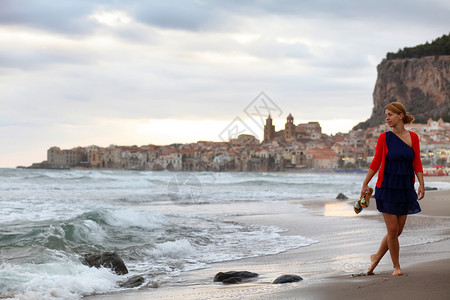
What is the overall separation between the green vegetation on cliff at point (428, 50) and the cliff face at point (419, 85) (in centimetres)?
322

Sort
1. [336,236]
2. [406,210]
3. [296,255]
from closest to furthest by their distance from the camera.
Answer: [406,210]
[296,255]
[336,236]

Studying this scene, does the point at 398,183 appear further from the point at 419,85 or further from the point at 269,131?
the point at 269,131

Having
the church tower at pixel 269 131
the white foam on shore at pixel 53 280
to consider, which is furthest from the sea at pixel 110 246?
the church tower at pixel 269 131

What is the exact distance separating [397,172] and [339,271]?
1.62m

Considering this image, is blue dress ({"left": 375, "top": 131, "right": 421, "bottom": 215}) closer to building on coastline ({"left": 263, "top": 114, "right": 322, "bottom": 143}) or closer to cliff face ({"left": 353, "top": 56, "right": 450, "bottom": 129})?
cliff face ({"left": 353, "top": 56, "right": 450, "bottom": 129})

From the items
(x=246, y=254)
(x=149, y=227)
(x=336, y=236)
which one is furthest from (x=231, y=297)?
(x=149, y=227)

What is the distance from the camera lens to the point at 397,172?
3.78 metres

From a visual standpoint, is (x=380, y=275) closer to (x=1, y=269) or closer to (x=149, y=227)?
(x=1, y=269)

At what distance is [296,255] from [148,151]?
120604 millimetres

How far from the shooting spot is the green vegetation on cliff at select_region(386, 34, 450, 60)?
128125 millimetres

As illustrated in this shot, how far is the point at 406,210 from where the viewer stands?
381 centimetres

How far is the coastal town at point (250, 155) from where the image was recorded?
4269 inches

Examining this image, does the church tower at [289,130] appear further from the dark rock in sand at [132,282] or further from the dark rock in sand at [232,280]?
the dark rock in sand at [232,280]

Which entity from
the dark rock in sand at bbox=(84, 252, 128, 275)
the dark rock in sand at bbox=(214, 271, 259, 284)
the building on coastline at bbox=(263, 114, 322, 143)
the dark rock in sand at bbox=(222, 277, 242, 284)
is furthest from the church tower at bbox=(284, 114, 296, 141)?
the dark rock in sand at bbox=(222, 277, 242, 284)
